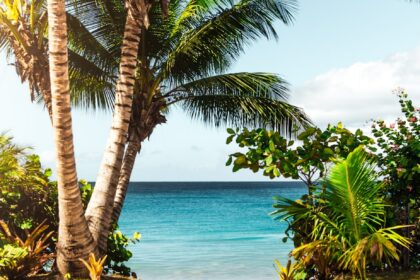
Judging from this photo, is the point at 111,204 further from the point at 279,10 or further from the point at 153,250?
the point at 153,250

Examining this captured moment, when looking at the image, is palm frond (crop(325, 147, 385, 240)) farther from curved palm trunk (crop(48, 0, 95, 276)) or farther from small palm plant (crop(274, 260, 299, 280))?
curved palm trunk (crop(48, 0, 95, 276))

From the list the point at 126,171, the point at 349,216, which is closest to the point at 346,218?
the point at 349,216

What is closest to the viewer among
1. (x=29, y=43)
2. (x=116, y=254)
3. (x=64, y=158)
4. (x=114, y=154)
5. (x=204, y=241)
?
(x=64, y=158)

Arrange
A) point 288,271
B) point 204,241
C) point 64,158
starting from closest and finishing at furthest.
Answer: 1. point 288,271
2. point 64,158
3. point 204,241

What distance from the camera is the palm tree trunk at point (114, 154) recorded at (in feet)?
30.1

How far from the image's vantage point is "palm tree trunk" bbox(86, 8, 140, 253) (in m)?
9.19

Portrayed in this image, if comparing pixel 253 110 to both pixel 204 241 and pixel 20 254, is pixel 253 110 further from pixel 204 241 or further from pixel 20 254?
pixel 204 241

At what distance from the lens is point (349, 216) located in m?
7.84

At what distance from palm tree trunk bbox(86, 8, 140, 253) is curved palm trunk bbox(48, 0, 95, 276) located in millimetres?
488

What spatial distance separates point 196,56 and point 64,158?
484 cm

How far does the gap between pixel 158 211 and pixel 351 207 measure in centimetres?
4537

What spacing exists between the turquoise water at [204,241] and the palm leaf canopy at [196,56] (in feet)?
14.9

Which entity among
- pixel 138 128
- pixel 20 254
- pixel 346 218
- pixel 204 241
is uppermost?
pixel 138 128

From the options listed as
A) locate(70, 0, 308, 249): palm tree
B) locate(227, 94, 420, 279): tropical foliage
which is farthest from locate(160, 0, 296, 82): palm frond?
locate(227, 94, 420, 279): tropical foliage
